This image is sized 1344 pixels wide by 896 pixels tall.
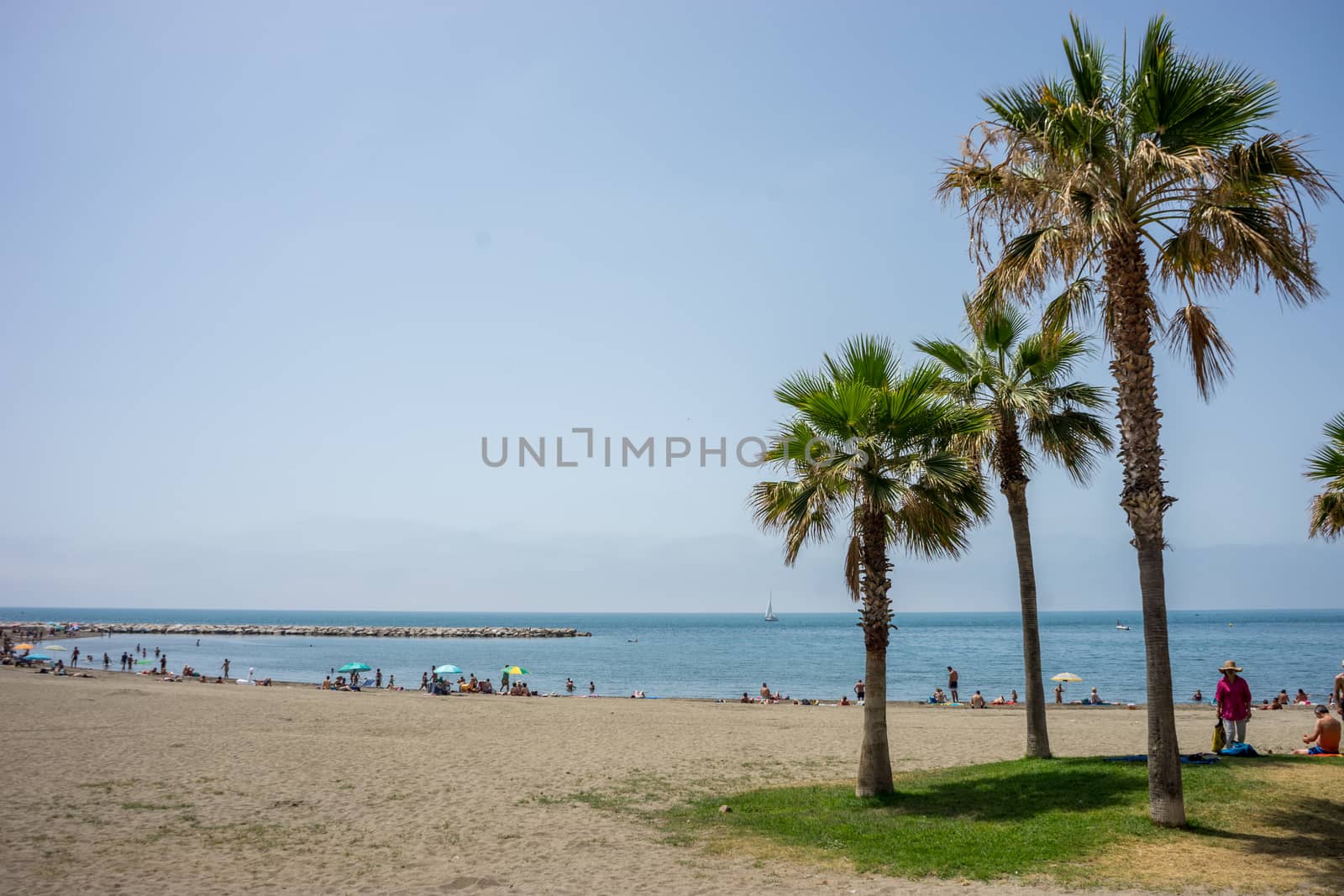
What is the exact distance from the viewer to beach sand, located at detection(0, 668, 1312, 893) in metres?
9.52

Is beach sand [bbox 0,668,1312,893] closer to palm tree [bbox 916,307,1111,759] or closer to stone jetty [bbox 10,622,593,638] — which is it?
palm tree [bbox 916,307,1111,759]

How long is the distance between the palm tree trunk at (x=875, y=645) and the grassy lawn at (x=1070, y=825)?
1.28ft

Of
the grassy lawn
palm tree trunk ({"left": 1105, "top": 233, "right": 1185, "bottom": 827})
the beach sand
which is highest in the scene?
palm tree trunk ({"left": 1105, "top": 233, "right": 1185, "bottom": 827})

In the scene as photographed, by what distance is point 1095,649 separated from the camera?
107m

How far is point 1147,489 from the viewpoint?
9992 mm

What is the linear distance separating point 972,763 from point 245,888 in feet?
43.7

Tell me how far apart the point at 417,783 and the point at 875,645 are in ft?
28.1

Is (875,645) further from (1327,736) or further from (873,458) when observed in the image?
(1327,736)

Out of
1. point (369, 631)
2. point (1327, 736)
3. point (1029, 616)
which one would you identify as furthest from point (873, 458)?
point (369, 631)

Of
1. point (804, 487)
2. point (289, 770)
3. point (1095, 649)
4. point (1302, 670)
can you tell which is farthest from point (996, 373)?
point (1095, 649)

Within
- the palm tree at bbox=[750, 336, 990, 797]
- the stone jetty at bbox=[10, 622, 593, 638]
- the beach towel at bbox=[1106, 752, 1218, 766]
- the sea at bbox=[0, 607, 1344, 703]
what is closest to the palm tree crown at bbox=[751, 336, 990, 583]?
the palm tree at bbox=[750, 336, 990, 797]

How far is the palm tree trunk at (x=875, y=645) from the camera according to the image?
1273 cm

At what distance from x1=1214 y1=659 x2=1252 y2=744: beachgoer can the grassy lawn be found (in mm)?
1229

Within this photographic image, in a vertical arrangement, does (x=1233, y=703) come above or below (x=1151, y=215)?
below
